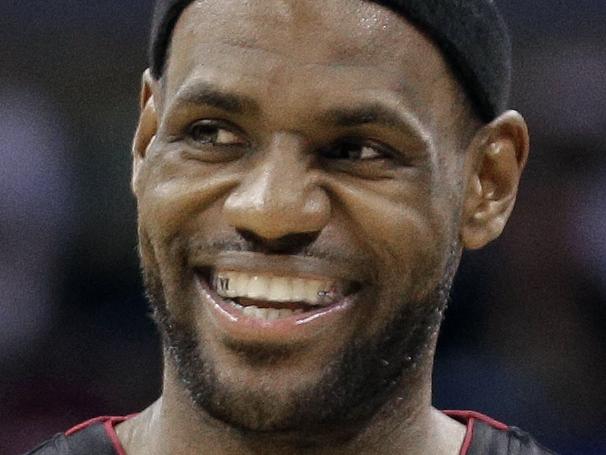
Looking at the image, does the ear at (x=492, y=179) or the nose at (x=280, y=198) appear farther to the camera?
the ear at (x=492, y=179)

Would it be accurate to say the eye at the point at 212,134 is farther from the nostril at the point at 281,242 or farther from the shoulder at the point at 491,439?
the shoulder at the point at 491,439

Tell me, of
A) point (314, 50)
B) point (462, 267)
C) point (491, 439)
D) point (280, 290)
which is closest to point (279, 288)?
point (280, 290)

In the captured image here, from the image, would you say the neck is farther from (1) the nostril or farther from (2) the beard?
(1) the nostril

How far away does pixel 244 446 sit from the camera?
2566 mm

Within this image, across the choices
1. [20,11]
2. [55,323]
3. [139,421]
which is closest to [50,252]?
[55,323]

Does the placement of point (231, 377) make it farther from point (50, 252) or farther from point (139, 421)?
point (50, 252)

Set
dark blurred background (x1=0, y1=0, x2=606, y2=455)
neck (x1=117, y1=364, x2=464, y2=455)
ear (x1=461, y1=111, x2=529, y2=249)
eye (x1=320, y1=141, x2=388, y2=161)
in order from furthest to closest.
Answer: dark blurred background (x1=0, y1=0, x2=606, y2=455) < ear (x1=461, y1=111, x2=529, y2=249) < neck (x1=117, y1=364, x2=464, y2=455) < eye (x1=320, y1=141, x2=388, y2=161)

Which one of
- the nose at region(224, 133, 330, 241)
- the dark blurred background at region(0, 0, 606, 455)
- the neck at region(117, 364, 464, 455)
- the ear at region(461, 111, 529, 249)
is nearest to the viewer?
the nose at region(224, 133, 330, 241)

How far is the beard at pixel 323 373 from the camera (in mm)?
2400

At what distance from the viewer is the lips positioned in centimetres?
239

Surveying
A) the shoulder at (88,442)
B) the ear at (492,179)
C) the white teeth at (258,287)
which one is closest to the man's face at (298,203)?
the white teeth at (258,287)

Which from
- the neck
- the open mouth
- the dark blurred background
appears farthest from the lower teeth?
the dark blurred background

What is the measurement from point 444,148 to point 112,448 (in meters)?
0.89

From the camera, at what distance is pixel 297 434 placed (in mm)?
2504
